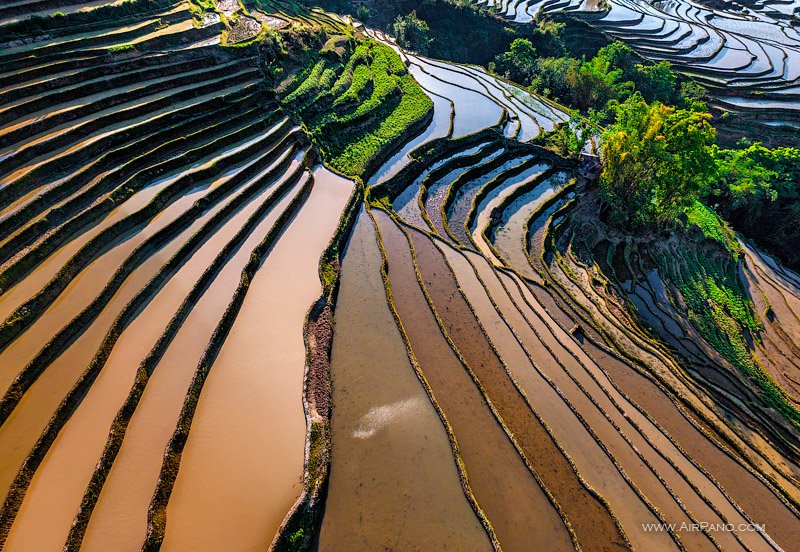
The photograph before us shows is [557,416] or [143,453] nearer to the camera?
[143,453]

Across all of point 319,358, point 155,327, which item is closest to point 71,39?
point 155,327

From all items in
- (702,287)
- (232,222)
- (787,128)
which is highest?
(787,128)

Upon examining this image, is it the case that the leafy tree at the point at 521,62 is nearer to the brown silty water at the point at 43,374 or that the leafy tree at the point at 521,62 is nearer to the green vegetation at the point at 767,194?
the green vegetation at the point at 767,194

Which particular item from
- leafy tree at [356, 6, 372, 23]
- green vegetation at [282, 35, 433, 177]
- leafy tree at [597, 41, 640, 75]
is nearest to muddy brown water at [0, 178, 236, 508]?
green vegetation at [282, 35, 433, 177]

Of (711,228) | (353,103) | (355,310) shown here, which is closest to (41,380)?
(355,310)

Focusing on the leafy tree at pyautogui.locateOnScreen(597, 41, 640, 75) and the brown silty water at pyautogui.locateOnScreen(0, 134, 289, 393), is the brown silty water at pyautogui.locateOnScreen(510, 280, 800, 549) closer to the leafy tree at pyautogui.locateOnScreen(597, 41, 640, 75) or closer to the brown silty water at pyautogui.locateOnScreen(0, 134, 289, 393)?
the brown silty water at pyautogui.locateOnScreen(0, 134, 289, 393)

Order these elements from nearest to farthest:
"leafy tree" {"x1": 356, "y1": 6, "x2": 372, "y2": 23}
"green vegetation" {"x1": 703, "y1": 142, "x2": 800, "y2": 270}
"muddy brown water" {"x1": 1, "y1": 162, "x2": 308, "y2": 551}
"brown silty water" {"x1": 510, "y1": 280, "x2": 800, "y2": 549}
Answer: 1. "muddy brown water" {"x1": 1, "y1": 162, "x2": 308, "y2": 551}
2. "brown silty water" {"x1": 510, "y1": 280, "x2": 800, "y2": 549}
3. "green vegetation" {"x1": 703, "y1": 142, "x2": 800, "y2": 270}
4. "leafy tree" {"x1": 356, "y1": 6, "x2": 372, "y2": 23}

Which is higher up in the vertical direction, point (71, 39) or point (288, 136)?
point (71, 39)

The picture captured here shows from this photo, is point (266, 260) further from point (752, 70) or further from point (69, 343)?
point (752, 70)
